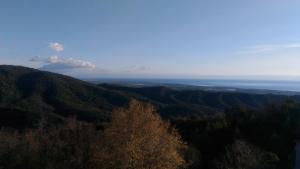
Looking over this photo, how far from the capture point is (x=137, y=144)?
94.5 ft

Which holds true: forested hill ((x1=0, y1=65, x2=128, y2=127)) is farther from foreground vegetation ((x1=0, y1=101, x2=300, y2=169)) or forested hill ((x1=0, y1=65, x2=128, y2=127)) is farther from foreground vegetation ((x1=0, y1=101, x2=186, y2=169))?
foreground vegetation ((x1=0, y1=101, x2=186, y2=169))

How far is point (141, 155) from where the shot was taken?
28.5 m

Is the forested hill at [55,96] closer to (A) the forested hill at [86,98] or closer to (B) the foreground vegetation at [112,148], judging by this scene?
(A) the forested hill at [86,98]

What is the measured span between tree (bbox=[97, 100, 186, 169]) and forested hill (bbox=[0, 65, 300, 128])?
3139 inches

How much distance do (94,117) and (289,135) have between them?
7364 cm

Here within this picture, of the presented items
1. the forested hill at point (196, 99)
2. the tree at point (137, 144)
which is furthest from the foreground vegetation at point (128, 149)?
the forested hill at point (196, 99)

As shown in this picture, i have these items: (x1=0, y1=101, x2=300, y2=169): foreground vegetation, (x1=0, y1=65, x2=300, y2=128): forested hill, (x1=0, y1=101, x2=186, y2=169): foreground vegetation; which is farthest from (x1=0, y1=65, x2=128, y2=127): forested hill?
(x1=0, y1=101, x2=186, y2=169): foreground vegetation

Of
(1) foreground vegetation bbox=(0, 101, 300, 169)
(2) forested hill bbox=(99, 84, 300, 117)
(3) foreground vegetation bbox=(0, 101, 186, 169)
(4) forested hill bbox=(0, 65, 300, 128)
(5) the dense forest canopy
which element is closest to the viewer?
(3) foreground vegetation bbox=(0, 101, 186, 169)

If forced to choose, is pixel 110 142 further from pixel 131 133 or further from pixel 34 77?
pixel 34 77

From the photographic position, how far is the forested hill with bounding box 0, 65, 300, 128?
122 meters

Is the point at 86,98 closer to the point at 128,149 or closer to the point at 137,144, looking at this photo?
the point at 137,144

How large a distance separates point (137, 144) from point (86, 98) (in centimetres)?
12554

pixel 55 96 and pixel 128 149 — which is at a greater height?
pixel 128 149

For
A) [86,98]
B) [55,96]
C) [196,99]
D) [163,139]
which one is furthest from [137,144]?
[86,98]
